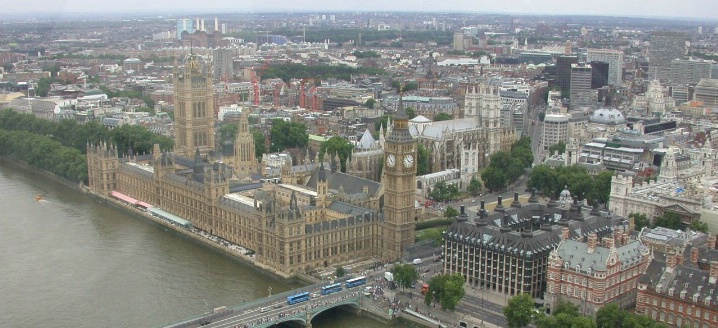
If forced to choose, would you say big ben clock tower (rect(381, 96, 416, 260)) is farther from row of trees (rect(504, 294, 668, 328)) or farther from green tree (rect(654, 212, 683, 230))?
green tree (rect(654, 212, 683, 230))

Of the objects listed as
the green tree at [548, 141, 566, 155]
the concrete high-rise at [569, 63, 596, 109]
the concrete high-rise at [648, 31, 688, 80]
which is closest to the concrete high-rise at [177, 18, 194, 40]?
the green tree at [548, 141, 566, 155]

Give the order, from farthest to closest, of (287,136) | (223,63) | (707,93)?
(223,63) < (707,93) < (287,136)

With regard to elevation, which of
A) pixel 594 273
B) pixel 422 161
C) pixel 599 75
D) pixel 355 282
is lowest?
pixel 355 282

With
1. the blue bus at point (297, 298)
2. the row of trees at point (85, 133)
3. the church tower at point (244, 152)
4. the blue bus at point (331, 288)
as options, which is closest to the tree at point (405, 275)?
the blue bus at point (331, 288)

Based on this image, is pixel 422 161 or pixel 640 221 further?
pixel 422 161

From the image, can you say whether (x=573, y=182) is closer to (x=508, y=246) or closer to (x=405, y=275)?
(x=508, y=246)

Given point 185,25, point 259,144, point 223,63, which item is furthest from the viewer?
point 223,63

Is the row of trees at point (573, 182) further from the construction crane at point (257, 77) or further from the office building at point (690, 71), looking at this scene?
the office building at point (690, 71)

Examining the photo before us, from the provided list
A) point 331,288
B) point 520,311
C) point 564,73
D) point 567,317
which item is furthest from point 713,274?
point 564,73
